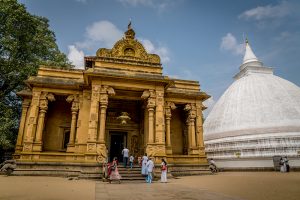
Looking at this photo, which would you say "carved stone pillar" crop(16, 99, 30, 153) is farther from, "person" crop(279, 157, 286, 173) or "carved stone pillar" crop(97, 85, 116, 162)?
"person" crop(279, 157, 286, 173)

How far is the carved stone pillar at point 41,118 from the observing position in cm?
1497

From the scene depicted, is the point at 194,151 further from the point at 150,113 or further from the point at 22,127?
the point at 22,127

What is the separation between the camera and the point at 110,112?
17703mm

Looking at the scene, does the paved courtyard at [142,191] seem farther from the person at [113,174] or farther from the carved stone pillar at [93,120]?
the carved stone pillar at [93,120]

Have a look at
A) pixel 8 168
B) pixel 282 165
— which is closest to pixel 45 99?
pixel 8 168

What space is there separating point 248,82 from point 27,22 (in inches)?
1244

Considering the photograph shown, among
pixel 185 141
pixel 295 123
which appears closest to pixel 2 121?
pixel 185 141

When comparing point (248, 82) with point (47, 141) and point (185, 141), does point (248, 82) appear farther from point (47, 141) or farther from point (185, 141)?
point (47, 141)

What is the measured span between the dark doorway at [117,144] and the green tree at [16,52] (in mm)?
8142

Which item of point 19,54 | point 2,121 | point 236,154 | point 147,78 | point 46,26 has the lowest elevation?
point 236,154

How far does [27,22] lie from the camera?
69.6ft

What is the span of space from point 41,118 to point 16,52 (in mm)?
8503

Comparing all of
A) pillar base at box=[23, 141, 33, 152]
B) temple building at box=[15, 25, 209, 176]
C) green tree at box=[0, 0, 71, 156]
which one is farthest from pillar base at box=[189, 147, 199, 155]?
green tree at box=[0, 0, 71, 156]

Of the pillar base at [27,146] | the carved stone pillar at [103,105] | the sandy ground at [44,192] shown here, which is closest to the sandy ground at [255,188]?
the sandy ground at [44,192]
